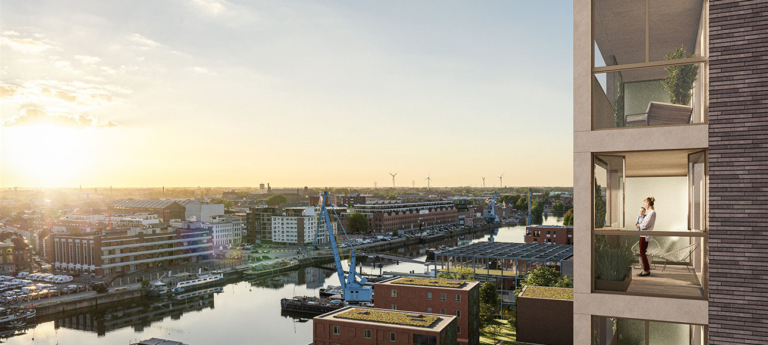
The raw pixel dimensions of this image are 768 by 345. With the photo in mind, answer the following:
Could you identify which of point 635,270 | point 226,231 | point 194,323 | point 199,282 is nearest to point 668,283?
point 635,270

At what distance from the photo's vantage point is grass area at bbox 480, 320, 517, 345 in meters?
20.2

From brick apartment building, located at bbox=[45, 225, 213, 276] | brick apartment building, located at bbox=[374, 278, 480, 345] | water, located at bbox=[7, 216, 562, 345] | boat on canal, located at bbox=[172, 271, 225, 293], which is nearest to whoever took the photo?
brick apartment building, located at bbox=[374, 278, 480, 345]

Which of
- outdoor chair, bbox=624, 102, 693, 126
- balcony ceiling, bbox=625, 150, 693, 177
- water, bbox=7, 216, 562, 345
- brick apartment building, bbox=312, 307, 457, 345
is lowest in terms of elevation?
water, bbox=7, 216, 562, 345

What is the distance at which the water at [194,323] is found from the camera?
1027 inches

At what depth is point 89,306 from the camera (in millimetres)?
32812

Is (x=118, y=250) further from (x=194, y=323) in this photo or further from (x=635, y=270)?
(x=635, y=270)

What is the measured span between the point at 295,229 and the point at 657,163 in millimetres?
63696

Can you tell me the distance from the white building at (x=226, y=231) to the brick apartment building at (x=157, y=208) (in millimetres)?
18350

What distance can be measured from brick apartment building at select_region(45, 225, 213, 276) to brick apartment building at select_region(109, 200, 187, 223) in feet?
103

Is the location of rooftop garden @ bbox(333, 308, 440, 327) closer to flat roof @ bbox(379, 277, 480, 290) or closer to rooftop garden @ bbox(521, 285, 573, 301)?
rooftop garden @ bbox(521, 285, 573, 301)

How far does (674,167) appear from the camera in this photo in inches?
178

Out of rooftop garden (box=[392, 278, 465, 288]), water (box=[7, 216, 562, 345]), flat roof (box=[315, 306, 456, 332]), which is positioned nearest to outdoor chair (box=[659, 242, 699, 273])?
flat roof (box=[315, 306, 456, 332])

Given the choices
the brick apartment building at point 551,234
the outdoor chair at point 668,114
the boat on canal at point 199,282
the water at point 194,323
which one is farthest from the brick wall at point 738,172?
the brick apartment building at point 551,234

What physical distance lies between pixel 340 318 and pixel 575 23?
1293 cm
